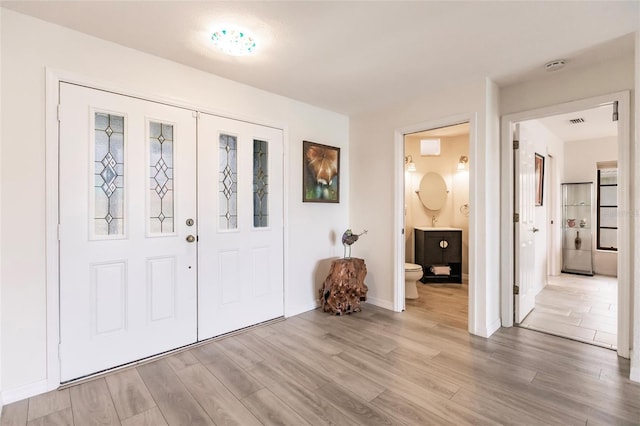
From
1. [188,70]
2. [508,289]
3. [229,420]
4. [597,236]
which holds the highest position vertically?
[188,70]

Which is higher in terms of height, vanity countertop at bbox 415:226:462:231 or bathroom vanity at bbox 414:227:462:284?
vanity countertop at bbox 415:226:462:231

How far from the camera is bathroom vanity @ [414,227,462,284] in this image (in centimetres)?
479

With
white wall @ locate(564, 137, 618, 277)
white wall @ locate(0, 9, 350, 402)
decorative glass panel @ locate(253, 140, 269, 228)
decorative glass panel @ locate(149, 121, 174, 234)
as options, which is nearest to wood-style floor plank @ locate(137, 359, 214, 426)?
white wall @ locate(0, 9, 350, 402)

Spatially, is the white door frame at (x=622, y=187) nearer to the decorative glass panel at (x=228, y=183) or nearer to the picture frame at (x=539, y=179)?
the picture frame at (x=539, y=179)

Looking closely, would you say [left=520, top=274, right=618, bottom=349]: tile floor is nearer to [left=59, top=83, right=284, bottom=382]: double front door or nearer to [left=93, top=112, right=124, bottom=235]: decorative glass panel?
[left=59, top=83, right=284, bottom=382]: double front door

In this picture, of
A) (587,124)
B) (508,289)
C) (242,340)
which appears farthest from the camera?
(587,124)

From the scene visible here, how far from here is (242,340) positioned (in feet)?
8.97

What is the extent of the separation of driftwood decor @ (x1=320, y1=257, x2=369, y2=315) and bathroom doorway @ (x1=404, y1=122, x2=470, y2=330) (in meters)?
1.25

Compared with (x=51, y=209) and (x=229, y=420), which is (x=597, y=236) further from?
(x=51, y=209)

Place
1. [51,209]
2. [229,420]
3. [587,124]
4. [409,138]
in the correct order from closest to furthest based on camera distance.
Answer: [229,420]
[51,209]
[587,124]
[409,138]

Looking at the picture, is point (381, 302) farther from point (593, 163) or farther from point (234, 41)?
point (593, 163)

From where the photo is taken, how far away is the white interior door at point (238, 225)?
271 centimetres

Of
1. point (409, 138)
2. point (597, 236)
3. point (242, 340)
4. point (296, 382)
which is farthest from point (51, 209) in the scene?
point (597, 236)

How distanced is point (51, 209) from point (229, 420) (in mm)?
1771
